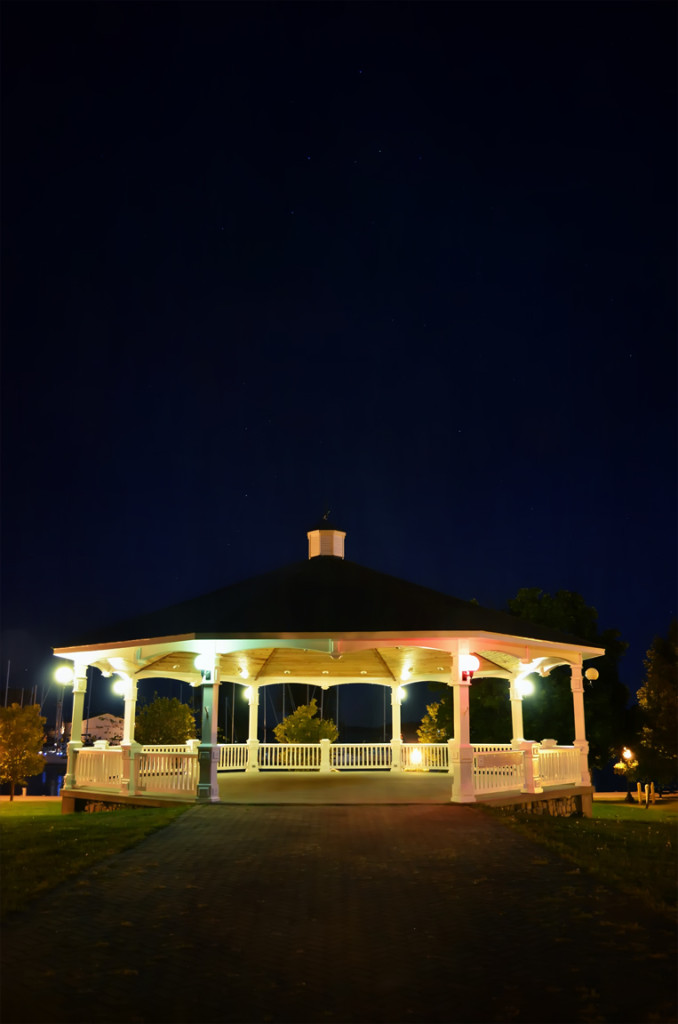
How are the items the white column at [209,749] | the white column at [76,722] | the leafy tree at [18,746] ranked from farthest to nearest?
the leafy tree at [18,746] → the white column at [76,722] → the white column at [209,749]

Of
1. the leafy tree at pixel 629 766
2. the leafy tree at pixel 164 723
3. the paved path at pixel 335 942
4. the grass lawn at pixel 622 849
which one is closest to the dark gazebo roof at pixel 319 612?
the grass lawn at pixel 622 849

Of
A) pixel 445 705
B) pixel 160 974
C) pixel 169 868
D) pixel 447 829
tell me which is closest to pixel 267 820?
pixel 447 829

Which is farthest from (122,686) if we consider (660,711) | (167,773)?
(660,711)

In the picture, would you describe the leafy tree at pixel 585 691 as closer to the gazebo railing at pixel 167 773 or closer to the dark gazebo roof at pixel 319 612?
the dark gazebo roof at pixel 319 612

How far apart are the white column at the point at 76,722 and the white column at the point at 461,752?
9.26 m

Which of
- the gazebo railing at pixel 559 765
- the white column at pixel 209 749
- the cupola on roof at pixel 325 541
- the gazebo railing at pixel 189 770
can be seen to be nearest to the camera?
the white column at pixel 209 749

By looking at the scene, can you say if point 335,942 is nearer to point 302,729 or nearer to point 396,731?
point 396,731

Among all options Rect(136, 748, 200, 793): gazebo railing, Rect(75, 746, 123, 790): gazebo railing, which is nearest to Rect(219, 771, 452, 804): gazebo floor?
Rect(136, 748, 200, 793): gazebo railing

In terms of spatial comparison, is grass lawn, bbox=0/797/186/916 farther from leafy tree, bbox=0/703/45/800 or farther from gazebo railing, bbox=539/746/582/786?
leafy tree, bbox=0/703/45/800

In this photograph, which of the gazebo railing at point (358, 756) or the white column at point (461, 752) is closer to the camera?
the white column at point (461, 752)

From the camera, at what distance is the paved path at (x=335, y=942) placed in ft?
19.0

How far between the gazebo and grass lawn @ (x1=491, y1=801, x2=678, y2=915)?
7.14 ft

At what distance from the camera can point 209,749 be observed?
17.4 meters

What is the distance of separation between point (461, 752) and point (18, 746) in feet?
83.0
